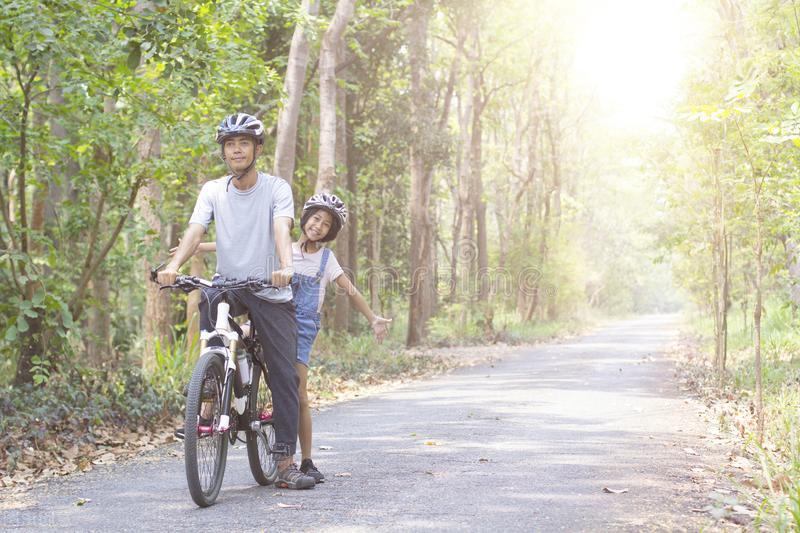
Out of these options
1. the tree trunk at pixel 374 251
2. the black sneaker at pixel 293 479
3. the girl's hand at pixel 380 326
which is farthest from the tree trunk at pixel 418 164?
the black sneaker at pixel 293 479

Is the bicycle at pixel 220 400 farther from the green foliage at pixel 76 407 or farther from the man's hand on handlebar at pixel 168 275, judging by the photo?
the green foliage at pixel 76 407

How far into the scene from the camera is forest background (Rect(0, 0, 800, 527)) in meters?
8.34

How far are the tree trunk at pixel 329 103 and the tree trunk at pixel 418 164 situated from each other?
7200 millimetres

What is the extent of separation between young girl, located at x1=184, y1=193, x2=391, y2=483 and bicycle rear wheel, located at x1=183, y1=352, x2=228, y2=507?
2.59 feet

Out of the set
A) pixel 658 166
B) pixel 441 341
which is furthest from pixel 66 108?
pixel 441 341

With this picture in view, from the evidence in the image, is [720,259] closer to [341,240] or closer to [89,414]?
[89,414]

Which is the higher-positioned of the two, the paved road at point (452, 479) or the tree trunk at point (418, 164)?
the tree trunk at point (418, 164)

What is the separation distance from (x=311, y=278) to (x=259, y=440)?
4.00 ft

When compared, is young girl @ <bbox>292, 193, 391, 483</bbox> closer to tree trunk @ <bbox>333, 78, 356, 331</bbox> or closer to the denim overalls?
the denim overalls

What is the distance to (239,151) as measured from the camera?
570 cm

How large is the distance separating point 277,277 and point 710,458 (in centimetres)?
435

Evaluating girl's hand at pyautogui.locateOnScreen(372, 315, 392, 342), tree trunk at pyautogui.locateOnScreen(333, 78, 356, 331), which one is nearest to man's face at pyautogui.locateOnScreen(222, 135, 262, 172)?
girl's hand at pyautogui.locateOnScreen(372, 315, 392, 342)

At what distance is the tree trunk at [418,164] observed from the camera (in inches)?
960

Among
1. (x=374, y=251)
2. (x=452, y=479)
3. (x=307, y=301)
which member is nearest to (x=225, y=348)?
(x=307, y=301)
